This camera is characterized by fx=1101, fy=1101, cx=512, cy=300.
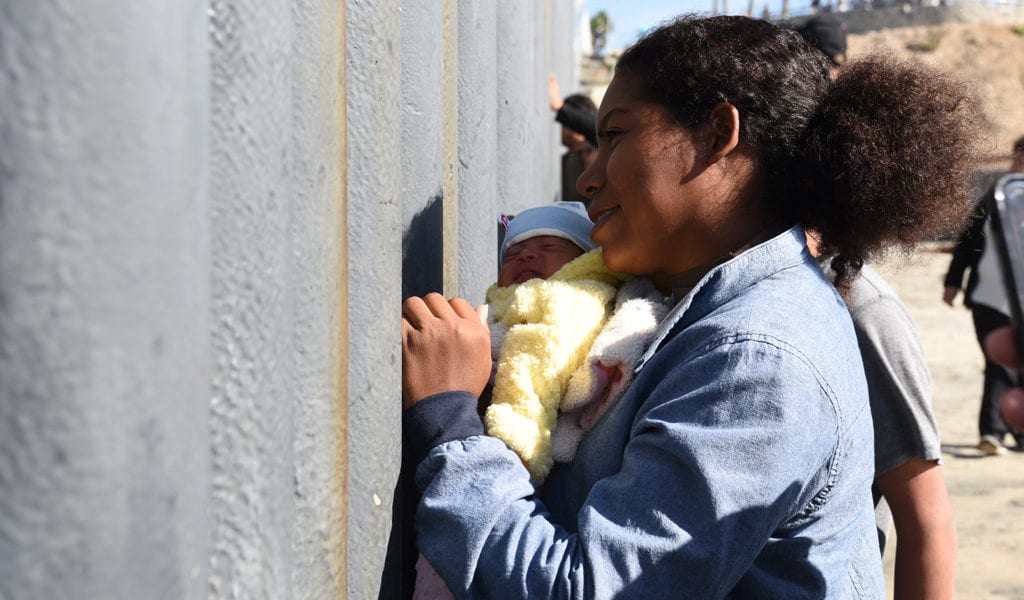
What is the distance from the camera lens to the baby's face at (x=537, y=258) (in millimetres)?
2436

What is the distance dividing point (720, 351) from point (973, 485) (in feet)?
21.6

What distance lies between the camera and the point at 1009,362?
174 cm

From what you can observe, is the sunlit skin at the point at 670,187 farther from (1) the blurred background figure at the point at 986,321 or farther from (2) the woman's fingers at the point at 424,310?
(1) the blurred background figure at the point at 986,321

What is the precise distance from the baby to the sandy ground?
58 centimetres

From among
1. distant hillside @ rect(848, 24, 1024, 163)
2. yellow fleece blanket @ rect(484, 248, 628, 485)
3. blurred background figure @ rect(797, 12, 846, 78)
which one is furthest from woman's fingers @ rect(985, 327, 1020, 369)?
distant hillside @ rect(848, 24, 1024, 163)

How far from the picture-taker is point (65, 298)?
708 mm

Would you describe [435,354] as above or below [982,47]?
below

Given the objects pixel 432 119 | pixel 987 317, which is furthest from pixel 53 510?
pixel 987 317

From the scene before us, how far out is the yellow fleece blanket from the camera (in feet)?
6.13

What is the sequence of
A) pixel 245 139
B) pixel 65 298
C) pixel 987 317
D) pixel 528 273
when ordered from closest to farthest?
pixel 65 298
pixel 245 139
pixel 528 273
pixel 987 317

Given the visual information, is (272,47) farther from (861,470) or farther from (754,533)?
(861,470)

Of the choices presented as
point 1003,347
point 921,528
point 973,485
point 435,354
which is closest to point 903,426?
point 921,528

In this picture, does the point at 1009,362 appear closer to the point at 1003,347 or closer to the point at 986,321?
the point at 1003,347

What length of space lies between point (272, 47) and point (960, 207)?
1473mm
